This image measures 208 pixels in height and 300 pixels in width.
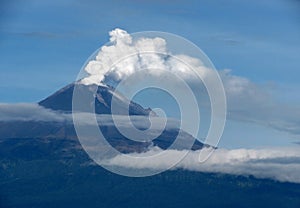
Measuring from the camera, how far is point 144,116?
200 m

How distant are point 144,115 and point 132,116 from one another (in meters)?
3.31

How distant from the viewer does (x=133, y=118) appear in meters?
198

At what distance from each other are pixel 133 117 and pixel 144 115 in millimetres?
3597

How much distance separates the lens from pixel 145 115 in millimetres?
199750

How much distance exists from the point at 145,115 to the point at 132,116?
3601 mm

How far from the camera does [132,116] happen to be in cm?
19862

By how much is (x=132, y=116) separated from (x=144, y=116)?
3.30 metres

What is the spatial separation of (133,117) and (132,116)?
1186 mm

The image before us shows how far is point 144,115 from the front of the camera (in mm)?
199625

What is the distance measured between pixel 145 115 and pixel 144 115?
0.96 ft

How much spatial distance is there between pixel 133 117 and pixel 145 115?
12.7 feet
